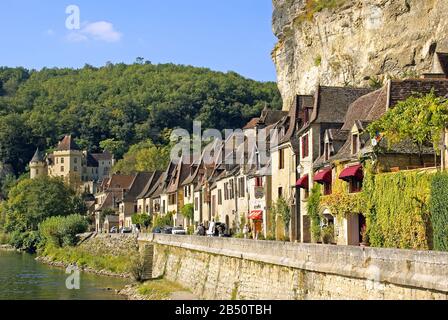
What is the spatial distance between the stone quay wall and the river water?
29.7 feet

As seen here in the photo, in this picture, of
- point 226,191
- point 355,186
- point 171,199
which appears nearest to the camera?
point 355,186

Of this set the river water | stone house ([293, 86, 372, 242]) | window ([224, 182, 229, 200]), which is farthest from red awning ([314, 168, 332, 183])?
window ([224, 182, 229, 200])

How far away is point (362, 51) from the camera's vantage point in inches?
3735

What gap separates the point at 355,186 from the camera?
40.8 m

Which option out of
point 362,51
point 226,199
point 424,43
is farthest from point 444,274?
point 362,51

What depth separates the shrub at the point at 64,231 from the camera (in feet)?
318

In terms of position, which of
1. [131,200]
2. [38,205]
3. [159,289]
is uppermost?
[131,200]

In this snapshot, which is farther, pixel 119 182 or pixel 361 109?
pixel 119 182

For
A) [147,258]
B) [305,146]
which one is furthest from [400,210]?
[147,258]

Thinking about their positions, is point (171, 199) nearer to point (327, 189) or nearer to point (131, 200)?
point (131, 200)

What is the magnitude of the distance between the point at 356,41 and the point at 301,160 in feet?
160

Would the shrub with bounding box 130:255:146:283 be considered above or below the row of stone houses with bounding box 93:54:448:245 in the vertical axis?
below

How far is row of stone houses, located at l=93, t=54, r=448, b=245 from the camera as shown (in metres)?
40.9

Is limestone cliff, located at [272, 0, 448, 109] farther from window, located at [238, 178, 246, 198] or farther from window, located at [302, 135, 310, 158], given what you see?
window, located at [302, 135, 310, 158]
